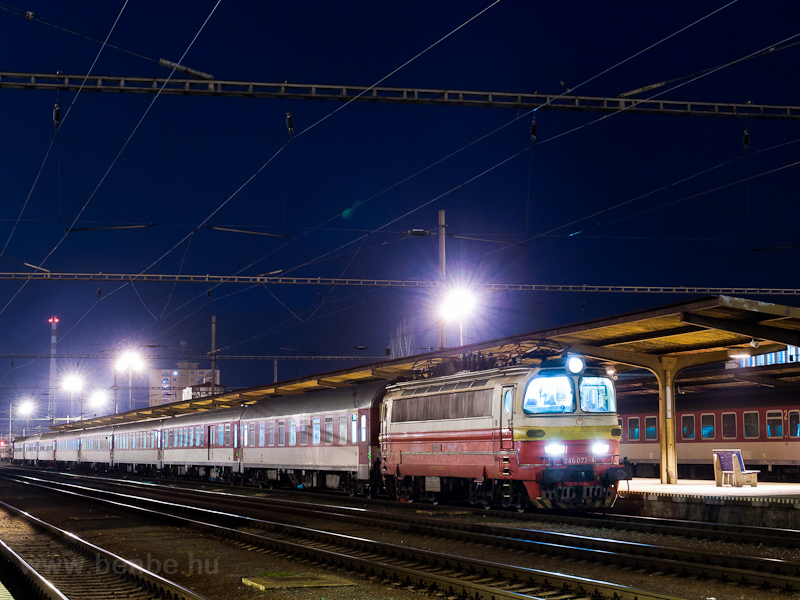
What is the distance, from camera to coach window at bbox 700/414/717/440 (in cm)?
3384

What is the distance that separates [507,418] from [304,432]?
539 inches

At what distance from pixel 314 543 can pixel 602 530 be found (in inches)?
214

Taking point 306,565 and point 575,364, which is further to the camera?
point 575,364

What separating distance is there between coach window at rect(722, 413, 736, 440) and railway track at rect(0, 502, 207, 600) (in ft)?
75.4

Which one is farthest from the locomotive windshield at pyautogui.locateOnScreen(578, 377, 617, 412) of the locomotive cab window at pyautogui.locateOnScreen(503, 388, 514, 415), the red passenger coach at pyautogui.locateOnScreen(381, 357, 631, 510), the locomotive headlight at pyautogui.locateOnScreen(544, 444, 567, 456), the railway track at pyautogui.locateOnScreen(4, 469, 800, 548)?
the railway track at pyautogui.locateOnScreen(4, 469, 800, 548)

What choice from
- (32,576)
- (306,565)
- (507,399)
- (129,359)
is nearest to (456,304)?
(507,399)

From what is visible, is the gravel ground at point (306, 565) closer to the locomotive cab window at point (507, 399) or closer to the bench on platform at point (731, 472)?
the locomotive cab window at point (507, 399)

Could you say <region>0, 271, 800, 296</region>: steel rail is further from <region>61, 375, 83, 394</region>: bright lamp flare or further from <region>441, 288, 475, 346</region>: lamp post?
<region>61, 375, 83, 394</region>: bright lamp flare

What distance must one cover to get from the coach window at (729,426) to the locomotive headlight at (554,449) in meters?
15.2

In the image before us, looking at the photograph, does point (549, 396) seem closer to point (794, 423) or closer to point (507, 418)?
point (507, 418)

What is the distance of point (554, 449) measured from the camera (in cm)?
2008

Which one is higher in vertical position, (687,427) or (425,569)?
(687,427)

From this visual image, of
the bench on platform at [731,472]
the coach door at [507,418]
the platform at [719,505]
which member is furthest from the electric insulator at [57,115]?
the bench on platform at [731,472]

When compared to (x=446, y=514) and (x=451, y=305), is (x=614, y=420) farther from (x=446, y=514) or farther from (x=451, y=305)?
(x=451, y=305)
